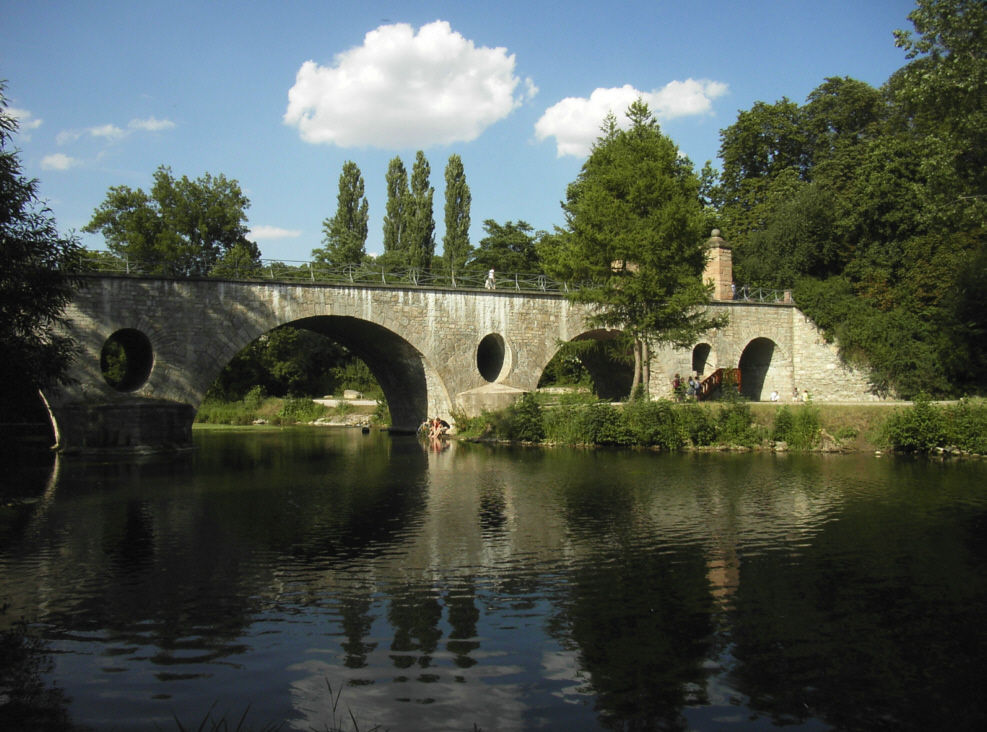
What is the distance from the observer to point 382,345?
27.2 m

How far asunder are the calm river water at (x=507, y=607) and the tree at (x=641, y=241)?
9.34m

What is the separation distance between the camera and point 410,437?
89.0 feet

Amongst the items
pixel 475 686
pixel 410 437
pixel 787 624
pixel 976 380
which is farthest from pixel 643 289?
pixel 475 686

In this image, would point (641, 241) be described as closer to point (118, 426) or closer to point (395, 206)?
point (118, 426)

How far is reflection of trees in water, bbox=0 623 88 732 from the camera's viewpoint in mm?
4516

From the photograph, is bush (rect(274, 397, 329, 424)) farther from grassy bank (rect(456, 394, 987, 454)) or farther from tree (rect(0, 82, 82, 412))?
tree (rect(0, 82, 82, 412))

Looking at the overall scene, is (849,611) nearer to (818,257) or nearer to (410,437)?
(410,437)

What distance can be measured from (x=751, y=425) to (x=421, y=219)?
2803cm

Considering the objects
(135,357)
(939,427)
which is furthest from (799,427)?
(135,357)

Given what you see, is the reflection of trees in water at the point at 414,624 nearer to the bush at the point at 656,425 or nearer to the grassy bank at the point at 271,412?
the bush at the point at 656,425

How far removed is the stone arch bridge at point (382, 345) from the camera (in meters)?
20.1

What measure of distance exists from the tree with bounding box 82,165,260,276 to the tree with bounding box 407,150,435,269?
9110mm

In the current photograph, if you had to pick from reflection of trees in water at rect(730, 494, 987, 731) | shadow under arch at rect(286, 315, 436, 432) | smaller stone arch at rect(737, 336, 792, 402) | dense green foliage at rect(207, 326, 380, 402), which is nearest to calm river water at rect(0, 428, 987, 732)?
reflection of trees in water at rect(730, 494, 987, 731)

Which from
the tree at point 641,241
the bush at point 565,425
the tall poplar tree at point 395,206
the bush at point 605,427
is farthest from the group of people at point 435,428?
the tall poplar tree at point 395,206
